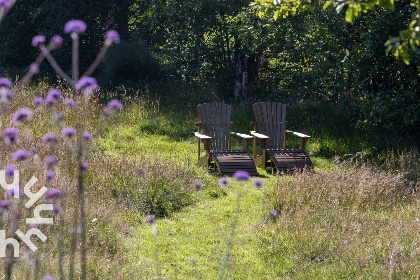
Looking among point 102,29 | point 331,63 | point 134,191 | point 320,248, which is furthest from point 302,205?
point 102,29

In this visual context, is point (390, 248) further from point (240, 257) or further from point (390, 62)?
point (390, 62)

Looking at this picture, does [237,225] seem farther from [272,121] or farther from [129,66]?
[129,66]

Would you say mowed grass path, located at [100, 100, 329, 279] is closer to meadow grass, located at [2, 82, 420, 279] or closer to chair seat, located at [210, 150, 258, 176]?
meadow grass, located at [2, 82, 420, 279]

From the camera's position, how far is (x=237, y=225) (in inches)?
185

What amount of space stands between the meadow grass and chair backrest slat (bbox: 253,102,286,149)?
2.79ft

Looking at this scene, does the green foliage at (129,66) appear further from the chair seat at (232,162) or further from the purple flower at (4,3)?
the purple flower at (4,3)

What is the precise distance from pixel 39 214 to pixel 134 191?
168 centimetres

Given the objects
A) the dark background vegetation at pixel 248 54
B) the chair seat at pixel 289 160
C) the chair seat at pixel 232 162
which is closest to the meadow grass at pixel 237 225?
the chair seat at pixel 232 162

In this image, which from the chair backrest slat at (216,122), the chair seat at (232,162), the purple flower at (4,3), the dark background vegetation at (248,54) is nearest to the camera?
the purple flower at (4,3)

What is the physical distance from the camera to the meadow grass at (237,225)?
3553mm

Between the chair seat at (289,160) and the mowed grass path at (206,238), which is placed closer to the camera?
the mowed grass path at (206,238)

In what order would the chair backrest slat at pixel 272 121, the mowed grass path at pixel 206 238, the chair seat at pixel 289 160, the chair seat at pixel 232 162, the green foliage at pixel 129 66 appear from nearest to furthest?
the mowed grass path at pixel 206 238 < the chair seat at pixel 232 162 < the chair seat at pixel 289 160 < the chair backrest slat at pixel 272 121 < the green foliage at pixel 129 66

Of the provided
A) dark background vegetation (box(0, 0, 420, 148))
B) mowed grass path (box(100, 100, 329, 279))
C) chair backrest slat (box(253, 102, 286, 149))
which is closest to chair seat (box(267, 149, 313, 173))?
mowed grass path (box(100, 100, 329, 279))

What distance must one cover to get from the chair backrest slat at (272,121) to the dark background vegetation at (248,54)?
1.60 m
